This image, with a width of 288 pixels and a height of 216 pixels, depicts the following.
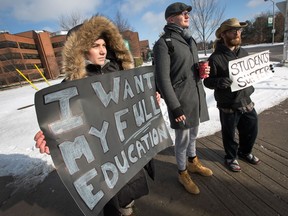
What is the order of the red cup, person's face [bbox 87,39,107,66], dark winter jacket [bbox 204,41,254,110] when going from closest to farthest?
person's face [bbox 87,39,107,66] → the red cup → dark winter jacket [bbox 204,41,254,110]

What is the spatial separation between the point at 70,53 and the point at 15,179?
2.59 m

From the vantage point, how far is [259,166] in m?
2.63

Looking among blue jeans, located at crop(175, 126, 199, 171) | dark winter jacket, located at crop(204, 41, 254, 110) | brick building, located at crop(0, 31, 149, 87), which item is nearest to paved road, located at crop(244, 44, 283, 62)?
dark winter jacket, located at crop(204, 41, 254, 110)

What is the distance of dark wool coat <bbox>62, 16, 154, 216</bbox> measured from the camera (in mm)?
1450

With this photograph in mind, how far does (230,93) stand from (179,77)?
77cm

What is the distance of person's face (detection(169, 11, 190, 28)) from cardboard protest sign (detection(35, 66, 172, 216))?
700mm

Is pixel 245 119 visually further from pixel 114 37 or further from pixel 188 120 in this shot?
pixel 114 37

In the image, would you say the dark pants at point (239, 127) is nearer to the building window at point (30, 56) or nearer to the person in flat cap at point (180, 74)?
the person in flat cap at point (180, 74)

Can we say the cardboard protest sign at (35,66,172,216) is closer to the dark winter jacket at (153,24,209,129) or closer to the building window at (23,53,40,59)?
the dark winter jacket at (153,24,209,129)

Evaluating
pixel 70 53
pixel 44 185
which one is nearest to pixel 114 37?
pixel 70 53

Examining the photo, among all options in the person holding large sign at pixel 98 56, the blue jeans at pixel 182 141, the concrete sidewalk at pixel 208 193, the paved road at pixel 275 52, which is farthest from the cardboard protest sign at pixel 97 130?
the paved road at pixel 275 52

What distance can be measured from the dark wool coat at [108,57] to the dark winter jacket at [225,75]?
1.07 m

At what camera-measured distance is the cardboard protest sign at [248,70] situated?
7.76 feet

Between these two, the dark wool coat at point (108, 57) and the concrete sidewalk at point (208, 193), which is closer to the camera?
the dark wool coat at point (108, 57)
